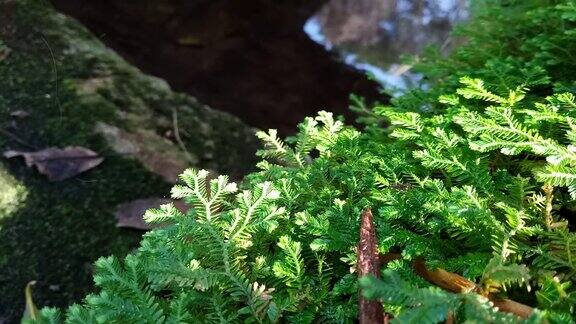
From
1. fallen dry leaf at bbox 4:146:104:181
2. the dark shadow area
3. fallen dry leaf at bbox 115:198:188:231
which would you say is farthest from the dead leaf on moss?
the dark shadow area

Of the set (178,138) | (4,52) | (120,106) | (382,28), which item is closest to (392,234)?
(178,138)

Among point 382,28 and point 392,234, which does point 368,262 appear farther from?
point 382,28

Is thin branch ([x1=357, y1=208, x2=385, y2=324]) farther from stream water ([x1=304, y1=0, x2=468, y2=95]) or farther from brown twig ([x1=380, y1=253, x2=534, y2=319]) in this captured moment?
stream water ([x1=304, y1=0, x2=468, y2=95])

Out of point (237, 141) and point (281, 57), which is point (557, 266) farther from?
point (281, 57)

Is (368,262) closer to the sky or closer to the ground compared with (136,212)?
closer to the sky

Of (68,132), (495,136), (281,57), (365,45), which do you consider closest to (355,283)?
(495,136)

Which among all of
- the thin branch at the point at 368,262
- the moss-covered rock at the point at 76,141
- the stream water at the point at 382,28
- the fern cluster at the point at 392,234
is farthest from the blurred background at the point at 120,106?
the thin branch at the point at 368,262
